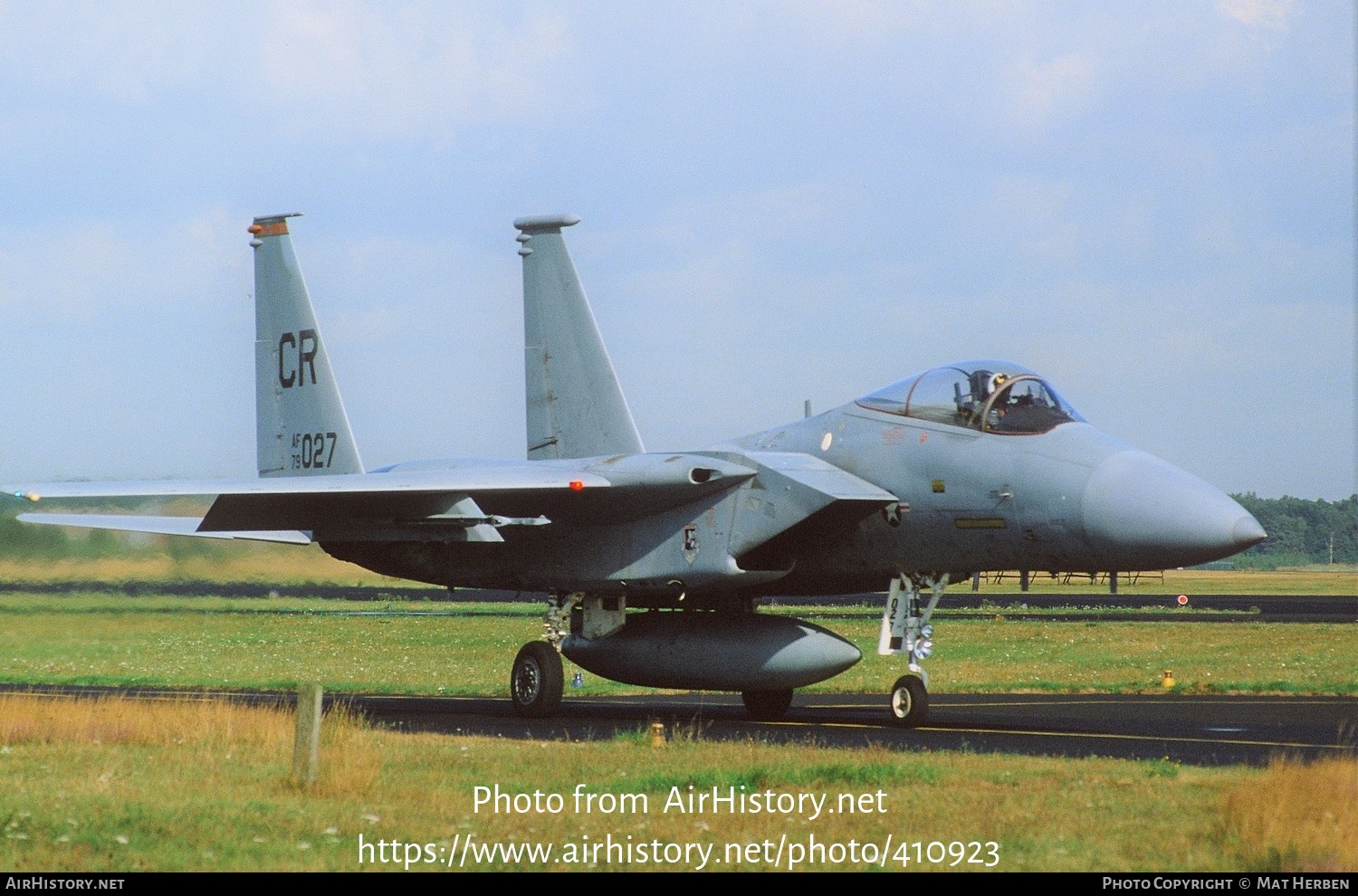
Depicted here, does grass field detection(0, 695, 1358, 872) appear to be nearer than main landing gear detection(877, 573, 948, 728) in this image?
Yes

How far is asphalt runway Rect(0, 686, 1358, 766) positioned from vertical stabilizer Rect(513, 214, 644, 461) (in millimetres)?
3454

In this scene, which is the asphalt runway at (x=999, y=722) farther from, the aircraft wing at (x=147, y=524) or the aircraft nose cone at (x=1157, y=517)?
the aircraft wing at (x=147, y=524)

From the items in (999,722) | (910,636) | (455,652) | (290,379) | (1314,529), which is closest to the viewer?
(910,636)

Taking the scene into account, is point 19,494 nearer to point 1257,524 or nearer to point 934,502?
point 934,502

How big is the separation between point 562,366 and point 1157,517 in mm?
9417

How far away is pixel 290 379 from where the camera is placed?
2256 cm

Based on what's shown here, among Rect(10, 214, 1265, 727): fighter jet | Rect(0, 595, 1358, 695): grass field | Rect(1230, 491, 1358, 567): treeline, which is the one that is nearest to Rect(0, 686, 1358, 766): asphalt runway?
Rect(10, 214, 1265, 727): fighter jet

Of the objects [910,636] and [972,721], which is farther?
[972,721]

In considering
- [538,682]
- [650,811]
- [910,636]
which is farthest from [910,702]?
[650,811]

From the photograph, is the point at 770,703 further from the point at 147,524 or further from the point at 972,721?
the point at 147,524

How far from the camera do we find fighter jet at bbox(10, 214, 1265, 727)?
14750mm

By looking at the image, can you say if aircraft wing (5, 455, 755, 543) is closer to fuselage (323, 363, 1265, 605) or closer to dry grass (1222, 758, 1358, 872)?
fuselage (323, 363, 1265, 605)

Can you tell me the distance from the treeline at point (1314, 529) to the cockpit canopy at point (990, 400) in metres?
130

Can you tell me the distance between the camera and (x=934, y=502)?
15.6 m
